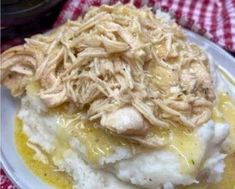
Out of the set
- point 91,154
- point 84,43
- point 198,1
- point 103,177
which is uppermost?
point 84,43

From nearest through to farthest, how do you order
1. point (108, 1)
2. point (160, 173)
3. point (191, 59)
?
point (160, 173), point (191, 59), point (108, 1)

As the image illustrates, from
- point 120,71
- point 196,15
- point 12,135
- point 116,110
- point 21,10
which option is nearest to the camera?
point 116,110

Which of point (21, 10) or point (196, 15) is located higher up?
point (21, 10)

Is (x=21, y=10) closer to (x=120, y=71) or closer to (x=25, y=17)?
(x=25, y=17)

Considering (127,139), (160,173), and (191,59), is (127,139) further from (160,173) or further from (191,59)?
(191,59)

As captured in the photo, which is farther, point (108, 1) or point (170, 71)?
point (108, 1)

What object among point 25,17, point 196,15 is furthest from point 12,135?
point 196,15

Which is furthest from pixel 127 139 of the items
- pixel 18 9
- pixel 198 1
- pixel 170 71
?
pixel 198 1

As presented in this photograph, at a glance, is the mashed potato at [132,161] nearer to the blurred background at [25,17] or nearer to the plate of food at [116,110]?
the plate of food at [116,110]

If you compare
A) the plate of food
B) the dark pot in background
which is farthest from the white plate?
the dark pot in background
